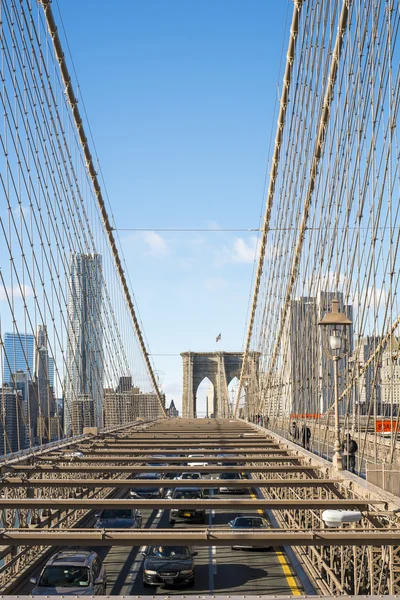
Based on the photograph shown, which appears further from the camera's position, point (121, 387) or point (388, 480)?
point (121, 387)

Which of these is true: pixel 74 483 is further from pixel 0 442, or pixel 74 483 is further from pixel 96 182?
pixel 96 182

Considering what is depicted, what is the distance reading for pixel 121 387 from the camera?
145 feet

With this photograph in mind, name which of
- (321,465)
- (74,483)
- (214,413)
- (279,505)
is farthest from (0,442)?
(214,413)

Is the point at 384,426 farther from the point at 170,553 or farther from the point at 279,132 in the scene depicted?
the point at 170,553

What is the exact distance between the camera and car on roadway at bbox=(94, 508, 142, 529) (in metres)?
20.6

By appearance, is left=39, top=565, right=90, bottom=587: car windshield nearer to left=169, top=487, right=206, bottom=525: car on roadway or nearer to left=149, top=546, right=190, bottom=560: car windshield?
left=149, top=546, right=190, bottom=560: car windshield

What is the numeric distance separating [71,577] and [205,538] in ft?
21.7

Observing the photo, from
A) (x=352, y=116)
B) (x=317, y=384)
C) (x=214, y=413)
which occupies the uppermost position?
(x=352, y=116)

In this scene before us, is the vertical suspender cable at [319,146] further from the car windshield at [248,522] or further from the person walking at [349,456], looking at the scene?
the car windshield at [248,522]

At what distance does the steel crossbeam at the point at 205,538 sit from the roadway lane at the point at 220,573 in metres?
5.27

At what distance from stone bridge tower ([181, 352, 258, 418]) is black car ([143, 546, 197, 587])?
288 ft

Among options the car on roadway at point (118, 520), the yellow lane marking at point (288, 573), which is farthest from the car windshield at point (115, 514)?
the yellow lane marking at point (288, 573)

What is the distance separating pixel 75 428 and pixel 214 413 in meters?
86.0

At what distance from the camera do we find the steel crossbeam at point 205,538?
26.2 ft
